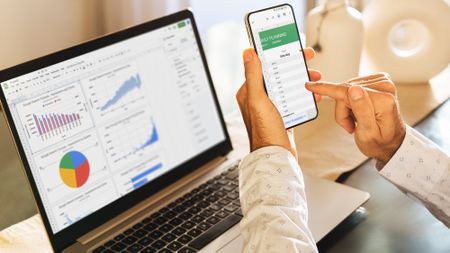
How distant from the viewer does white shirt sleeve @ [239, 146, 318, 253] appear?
582 mm

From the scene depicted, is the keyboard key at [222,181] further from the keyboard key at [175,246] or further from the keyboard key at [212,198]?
the keyboard key at [175,246]

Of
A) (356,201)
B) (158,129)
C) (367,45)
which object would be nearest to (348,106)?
(356,201)

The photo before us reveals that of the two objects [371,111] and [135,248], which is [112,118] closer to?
[135,248]

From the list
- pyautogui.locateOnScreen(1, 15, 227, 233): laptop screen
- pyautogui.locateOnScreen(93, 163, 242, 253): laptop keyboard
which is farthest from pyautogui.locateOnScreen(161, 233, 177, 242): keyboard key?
pyautogui.locateOnScreen(1, 15, 227, 233): laptop screen

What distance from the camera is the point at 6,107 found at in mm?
682

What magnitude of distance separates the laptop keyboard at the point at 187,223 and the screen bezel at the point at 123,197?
4 centimetres

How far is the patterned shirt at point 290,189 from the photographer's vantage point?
1.92 ft

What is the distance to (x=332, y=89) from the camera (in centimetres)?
73

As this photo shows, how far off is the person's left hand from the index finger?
8 cm

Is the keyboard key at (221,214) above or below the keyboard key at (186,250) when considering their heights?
above

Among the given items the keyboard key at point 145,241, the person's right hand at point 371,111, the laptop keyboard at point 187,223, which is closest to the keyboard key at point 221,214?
the laptop keyboard at point 187,223

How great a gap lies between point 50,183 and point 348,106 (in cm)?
41

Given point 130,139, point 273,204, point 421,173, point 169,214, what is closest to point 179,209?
point 169,214

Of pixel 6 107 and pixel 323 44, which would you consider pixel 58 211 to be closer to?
pixel 6 107
